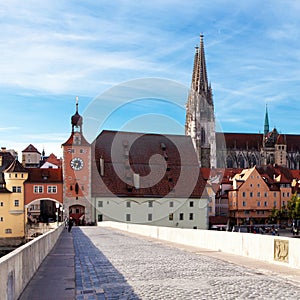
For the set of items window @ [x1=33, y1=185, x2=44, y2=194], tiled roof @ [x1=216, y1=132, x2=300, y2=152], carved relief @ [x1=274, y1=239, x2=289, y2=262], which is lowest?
carved relief @ [x1=274, y1=239, x2=289, y2=262]

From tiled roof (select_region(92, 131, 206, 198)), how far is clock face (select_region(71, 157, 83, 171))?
8.88 feet

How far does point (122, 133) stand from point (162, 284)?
84773 millimetres

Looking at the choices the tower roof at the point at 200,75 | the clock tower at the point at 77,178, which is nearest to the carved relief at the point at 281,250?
the clock tower at the point at 77,178

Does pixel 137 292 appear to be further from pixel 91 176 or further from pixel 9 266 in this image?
pixel 91 176

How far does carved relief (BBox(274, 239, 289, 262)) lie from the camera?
14.7 meters

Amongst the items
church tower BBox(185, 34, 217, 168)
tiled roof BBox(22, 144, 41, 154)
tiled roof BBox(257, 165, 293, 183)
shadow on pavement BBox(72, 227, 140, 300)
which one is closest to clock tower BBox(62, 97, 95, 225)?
tiled roof BBox(257, 165, 293, 183)

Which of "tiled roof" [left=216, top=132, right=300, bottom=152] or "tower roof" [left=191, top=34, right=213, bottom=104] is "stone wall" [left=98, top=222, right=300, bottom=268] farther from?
"tiled roof" [left=216, top=132, right=300, bottom=152]

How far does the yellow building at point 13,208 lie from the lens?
7956 cm

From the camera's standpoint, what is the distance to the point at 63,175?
3241 inches

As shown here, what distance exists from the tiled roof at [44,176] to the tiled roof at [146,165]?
17.9 ft

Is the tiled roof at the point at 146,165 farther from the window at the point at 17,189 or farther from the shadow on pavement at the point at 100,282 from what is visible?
the shadow on pavement at the point at 100,282

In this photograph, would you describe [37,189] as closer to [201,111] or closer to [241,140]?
[201,111]

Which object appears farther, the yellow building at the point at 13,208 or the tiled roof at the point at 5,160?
the tiled roof at the point at 5,160

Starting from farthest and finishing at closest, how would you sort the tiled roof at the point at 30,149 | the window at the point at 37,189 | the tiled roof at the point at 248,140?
the tiled roof at the point at 248,140 → the tiled roof at the point at 30,149 → the window at the point at 37,189
